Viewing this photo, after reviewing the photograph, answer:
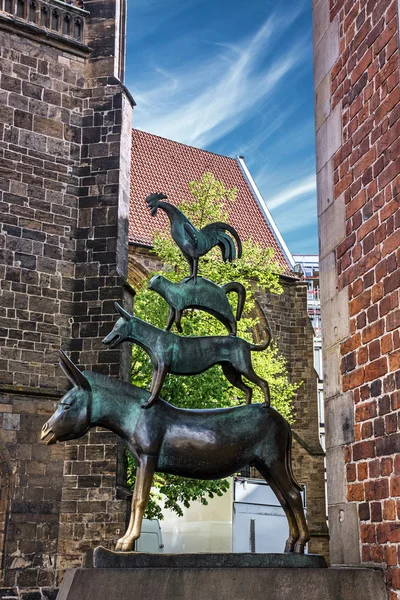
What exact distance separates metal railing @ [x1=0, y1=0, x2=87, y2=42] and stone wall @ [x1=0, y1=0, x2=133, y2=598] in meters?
0.19

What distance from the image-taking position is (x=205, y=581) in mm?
5027

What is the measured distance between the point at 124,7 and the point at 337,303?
11854mm

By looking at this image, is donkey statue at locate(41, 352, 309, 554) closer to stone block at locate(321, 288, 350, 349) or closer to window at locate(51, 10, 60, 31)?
stone block at locate(321, 288, 350, 349)

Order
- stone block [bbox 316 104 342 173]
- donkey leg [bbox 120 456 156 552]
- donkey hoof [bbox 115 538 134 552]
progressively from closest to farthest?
donkey hoof [bbox 115 538 134 552], donkey leg [bbox 120 456 156 552], stone block [bbox 316 104 342 173]

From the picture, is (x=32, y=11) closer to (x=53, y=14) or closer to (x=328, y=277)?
(x=53, y=14)

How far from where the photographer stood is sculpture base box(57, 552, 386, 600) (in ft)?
15.8

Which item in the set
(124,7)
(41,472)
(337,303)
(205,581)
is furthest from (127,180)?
(205,581)

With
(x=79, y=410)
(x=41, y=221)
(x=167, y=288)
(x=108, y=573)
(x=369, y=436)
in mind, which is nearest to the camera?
(x=108, y=573)

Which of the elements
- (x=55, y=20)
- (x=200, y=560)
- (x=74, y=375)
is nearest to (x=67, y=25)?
(x=55, y=20)

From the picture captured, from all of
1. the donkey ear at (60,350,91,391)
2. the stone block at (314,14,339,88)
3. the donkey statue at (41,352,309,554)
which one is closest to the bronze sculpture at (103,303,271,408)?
the donkey statue at (41,352,309,554)

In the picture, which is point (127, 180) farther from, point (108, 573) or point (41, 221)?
point (108, 573)

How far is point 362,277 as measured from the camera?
6.63 meters

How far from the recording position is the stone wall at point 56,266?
13789 mm

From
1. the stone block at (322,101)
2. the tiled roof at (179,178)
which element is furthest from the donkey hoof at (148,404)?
the tiled roof at (179,178)
